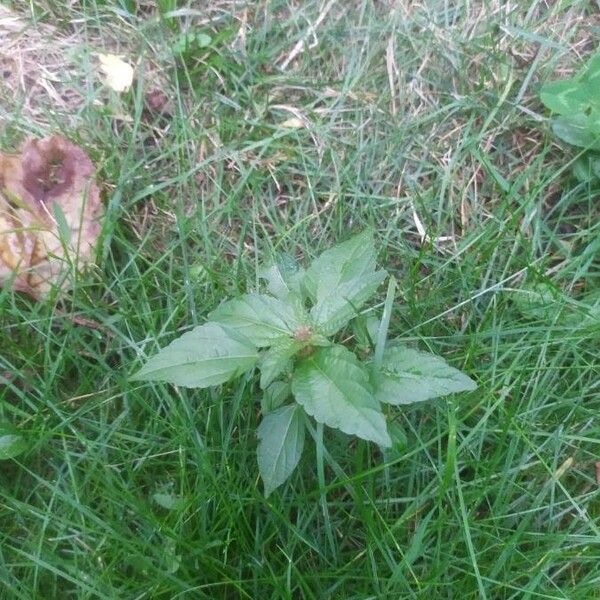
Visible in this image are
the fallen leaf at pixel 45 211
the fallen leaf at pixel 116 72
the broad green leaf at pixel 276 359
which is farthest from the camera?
the fallen leaf at pixel 116 72

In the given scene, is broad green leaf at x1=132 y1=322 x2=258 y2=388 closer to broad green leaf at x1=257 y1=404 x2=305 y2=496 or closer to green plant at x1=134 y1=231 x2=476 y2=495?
green plant at x1=134 y1=231 x2=476 y2=495

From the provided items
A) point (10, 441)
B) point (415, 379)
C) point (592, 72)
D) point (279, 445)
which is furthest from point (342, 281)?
point (592, 72)

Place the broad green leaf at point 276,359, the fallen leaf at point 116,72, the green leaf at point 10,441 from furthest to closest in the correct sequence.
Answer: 1. the fallen leaf at point 116,72
2. the green leaf at point 10,441
3. the broad green leaf at point 276,359

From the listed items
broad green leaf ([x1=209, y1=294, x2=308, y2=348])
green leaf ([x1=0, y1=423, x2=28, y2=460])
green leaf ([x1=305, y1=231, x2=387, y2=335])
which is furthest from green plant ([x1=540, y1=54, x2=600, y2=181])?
A: green leaf ([x1=0, y1=423, x2=28, y2=460])

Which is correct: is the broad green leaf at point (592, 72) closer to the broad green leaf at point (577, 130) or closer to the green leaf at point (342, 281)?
the broad green leaf at point (577, 130)

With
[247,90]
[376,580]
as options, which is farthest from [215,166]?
[376,580]

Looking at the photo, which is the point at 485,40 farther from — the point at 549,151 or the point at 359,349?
the point at 359,349

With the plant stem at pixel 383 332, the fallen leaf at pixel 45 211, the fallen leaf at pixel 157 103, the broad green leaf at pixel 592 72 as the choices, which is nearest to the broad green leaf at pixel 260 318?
the plant stem at pixel 383 332

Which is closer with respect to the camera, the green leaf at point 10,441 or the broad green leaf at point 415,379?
the broad green leaf at point 415,379
